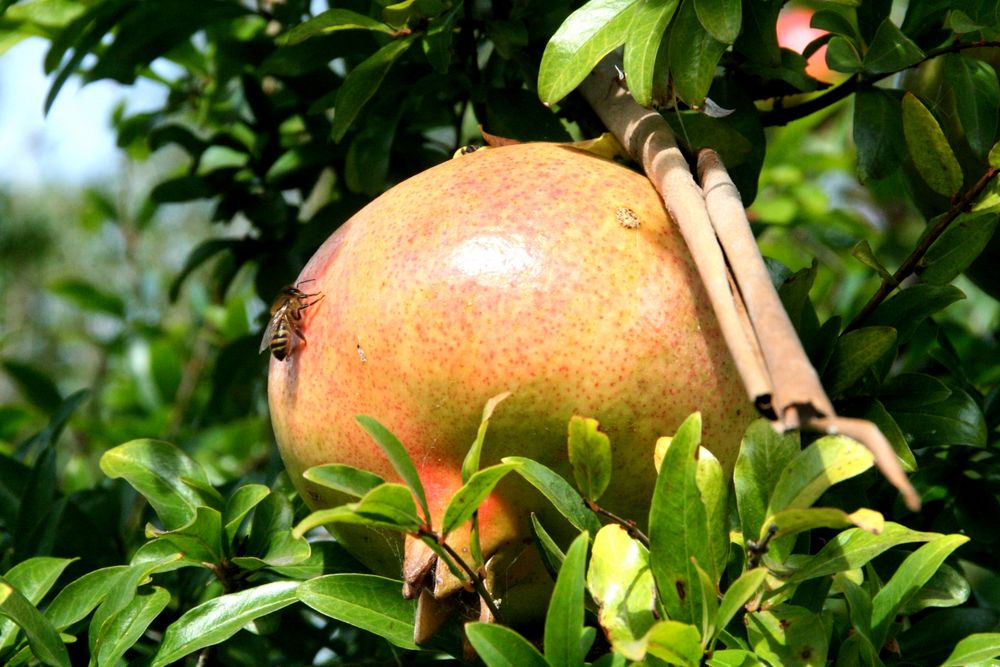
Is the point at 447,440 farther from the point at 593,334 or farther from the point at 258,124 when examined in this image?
the point at 258,124

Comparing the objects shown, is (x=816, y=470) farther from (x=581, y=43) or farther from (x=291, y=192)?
(x=291, y=192)

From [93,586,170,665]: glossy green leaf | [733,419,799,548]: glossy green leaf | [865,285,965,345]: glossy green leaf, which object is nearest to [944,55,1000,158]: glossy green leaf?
[865,285,965,345]: glossy green leaf

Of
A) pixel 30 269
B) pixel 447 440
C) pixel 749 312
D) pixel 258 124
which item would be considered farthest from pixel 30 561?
pixel 30 269

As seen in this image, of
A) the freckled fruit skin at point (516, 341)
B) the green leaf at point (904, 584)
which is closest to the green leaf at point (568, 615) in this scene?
the freckled fruit skin at point (516, 341)

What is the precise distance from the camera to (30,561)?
0.98 m

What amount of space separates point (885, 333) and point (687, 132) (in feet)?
0.84

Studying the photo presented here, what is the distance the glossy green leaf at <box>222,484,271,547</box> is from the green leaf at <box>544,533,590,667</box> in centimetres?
34

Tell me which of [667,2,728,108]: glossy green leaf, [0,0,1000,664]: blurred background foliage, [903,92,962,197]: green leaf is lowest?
[0,0,1000,664]: blurred background foliage

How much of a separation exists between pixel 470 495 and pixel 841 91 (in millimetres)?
654

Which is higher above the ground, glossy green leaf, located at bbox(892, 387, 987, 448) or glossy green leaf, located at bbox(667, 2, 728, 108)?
glossy green leaf, located at bbox(667, 2, 728, 108)

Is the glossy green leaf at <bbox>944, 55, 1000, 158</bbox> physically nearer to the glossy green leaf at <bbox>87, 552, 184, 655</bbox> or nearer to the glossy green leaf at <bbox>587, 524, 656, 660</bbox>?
the glossy green leaf at <bbox>587, 524, 656, 660</bbox>

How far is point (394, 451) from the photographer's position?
0.71 metres

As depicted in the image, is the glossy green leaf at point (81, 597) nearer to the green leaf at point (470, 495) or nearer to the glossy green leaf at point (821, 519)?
the green leaf at point (470, 495)

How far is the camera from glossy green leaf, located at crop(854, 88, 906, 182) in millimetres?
1062
